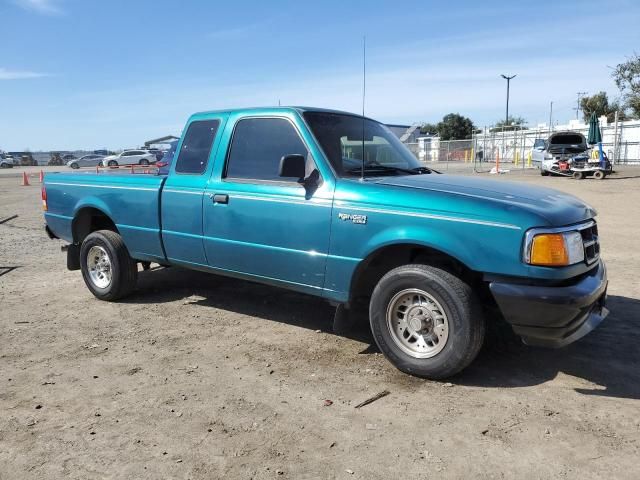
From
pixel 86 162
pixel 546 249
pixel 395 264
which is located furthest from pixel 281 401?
pixel 86 162

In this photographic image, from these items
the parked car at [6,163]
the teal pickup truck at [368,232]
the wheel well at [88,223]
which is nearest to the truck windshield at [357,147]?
the teal pickup truck at [368,232]

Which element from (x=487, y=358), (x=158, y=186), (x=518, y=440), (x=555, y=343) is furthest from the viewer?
(x=158, y=186)

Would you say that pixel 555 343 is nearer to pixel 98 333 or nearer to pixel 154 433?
pixel 154 433

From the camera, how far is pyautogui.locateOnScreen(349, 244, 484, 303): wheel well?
3.91 metres

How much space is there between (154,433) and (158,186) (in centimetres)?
277

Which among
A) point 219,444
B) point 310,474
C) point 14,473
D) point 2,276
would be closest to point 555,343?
point 310,474

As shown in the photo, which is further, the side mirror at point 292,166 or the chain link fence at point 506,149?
the chain link fence at point 506,149

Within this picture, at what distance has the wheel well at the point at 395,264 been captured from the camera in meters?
3.91

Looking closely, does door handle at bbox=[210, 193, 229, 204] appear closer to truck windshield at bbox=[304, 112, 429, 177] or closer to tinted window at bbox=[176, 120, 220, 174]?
tinted window at bbox=[176, 120, 220, 174]

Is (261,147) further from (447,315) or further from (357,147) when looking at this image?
(447,315)

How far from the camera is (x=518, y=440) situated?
3.05 meters

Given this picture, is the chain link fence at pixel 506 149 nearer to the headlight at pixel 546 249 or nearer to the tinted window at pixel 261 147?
the tinted window at pixel 261 147

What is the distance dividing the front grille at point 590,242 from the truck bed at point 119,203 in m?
3.77

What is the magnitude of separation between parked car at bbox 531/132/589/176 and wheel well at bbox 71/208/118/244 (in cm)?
2024
